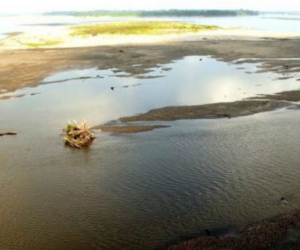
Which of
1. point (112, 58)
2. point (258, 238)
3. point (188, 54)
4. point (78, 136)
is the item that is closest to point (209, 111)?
point (78, 136)

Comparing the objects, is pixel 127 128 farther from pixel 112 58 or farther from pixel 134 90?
pixel 112 58

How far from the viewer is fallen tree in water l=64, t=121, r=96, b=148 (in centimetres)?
2053

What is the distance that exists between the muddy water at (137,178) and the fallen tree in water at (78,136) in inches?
18.4

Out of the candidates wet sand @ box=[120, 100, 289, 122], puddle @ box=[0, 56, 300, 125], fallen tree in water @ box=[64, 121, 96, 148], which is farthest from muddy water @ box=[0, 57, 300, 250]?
wet sand @ box=[120, 100, 289, 122]

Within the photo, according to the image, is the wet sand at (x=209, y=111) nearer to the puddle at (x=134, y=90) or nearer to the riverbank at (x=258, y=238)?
the puddle at (x=134, y=90)

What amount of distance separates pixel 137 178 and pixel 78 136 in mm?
5451

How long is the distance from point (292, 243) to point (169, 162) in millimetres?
7470

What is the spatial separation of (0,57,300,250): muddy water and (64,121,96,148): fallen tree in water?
468 mm

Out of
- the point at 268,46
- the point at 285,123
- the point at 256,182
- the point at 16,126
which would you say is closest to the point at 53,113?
the point at 16,126

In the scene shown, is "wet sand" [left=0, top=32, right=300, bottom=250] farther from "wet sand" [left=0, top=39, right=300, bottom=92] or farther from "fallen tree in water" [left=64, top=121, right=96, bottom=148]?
"fallen tree in water" [left=64, top=121, right=96, bottom=148]

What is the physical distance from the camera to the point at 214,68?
143ft

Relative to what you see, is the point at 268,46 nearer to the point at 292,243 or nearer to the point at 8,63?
the point at 8,63

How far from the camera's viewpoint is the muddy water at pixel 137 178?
42.2 feet

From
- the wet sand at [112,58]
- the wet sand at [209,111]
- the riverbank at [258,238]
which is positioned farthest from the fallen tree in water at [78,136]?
the wet sand at [112,58]
